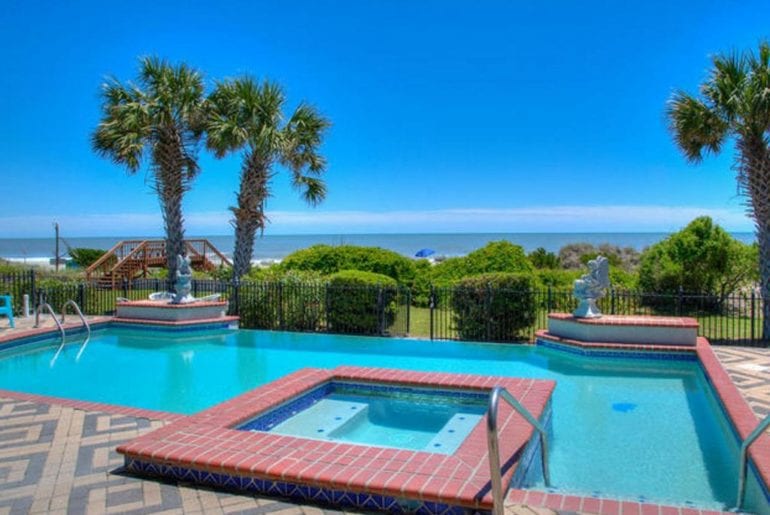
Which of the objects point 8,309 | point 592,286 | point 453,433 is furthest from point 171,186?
point 453,433

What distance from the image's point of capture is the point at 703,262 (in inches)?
709

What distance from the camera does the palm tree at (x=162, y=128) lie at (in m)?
17.0

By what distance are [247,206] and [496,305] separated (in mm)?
8273

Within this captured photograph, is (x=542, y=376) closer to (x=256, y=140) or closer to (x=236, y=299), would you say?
(x=236, y=299)

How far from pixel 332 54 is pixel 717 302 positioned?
53.6ft

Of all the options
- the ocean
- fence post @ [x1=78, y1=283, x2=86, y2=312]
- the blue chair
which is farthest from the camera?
the ocean

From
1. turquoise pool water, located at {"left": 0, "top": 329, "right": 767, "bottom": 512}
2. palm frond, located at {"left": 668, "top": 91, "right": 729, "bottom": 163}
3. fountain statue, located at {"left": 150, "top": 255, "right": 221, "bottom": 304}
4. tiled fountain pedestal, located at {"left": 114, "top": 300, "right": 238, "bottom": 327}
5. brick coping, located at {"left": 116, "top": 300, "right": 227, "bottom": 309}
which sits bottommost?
turquoise pool water, located at {"left": 0, "top": 329, "right": 767, "bottom": 512}

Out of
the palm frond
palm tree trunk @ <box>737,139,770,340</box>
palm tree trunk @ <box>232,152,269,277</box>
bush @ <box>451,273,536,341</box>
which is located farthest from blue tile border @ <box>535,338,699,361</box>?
palm tree trunk @ <box>232,152,269,277</box>

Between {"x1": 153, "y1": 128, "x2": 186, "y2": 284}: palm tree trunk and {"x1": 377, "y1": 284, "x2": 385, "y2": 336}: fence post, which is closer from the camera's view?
{"x1": 377, "y1": 284, "x2": 385, "y2": 336}: fence post

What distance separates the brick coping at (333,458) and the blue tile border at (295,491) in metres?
0.04

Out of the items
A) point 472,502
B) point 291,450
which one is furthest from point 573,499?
point 291,450

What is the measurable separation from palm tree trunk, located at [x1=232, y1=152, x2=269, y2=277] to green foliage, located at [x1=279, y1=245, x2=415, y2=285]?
274cm

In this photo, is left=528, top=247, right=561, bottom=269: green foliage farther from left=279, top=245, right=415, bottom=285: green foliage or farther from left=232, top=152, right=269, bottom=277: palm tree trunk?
left=232, top=152, right=269, bottom=277: palm tree trunk

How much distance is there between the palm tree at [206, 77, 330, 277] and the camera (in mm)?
16422
